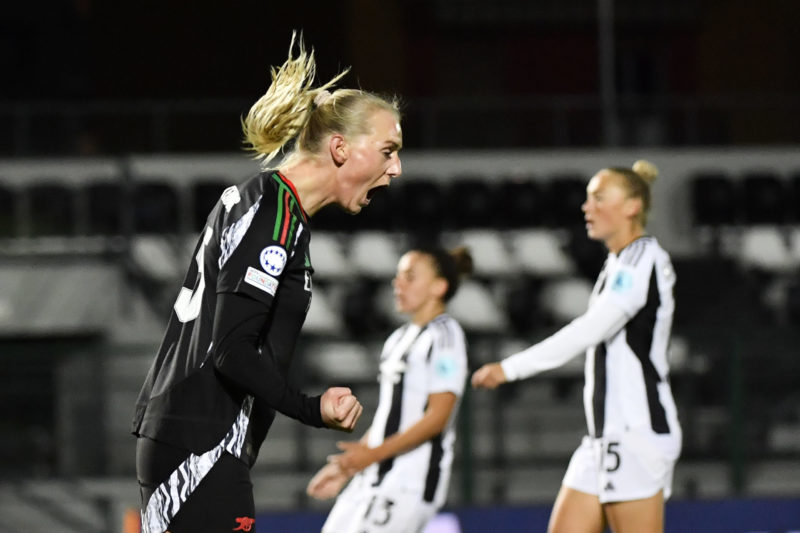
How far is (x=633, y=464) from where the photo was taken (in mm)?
4570

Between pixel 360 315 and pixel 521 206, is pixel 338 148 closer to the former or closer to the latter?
pixel 360 315

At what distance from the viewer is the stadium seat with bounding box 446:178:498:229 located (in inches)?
484

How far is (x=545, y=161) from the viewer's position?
13.0 m

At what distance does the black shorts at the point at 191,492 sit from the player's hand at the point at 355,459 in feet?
6.87

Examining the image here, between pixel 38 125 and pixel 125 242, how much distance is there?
7.43 ft

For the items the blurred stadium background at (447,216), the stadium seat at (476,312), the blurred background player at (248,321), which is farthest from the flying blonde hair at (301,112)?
the stadium seat at (476,312)

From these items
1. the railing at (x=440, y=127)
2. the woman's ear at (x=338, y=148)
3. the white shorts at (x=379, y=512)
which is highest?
the railing at (x=440, y=127)

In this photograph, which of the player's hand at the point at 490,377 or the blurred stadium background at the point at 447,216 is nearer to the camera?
the player's hand at the point at 490,377

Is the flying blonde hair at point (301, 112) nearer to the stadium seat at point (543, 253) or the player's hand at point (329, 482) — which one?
the player's hand at point (329, 482)

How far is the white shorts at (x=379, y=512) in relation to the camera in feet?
16.2

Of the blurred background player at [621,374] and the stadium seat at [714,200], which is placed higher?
the stadium seat at [714,200]

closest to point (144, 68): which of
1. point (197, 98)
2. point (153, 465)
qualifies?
point (197, 98)

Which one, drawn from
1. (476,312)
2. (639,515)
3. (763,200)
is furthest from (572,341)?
(763,200)

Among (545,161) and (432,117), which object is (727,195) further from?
(432,117)
